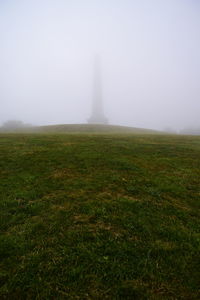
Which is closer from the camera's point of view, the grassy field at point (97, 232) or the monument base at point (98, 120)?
the grassy field at point (97, 232)

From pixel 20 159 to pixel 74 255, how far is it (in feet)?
38.4

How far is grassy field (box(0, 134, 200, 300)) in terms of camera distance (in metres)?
5.16

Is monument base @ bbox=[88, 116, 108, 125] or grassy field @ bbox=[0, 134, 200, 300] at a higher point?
monument base @ bbox=[88, 116, 108, 125]

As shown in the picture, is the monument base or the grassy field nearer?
the grassy field

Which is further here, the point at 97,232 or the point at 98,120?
the point at 98,120

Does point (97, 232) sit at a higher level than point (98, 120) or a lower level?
lower

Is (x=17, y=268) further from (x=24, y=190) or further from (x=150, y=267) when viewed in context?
(x=24, y=190)

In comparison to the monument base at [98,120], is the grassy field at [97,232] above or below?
below

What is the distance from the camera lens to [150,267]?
18.9ft

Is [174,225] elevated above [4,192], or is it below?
below

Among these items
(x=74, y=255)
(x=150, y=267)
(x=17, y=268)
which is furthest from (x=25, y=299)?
(x=150, y=267)

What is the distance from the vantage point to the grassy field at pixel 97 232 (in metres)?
5.16

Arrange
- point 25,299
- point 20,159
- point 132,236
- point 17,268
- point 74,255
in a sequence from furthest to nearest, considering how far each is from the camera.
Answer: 1. point 20,159
2. point 132,236
3. point 74,255
4. point 17,268
5. point 25,299

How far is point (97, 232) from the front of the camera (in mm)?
7234
